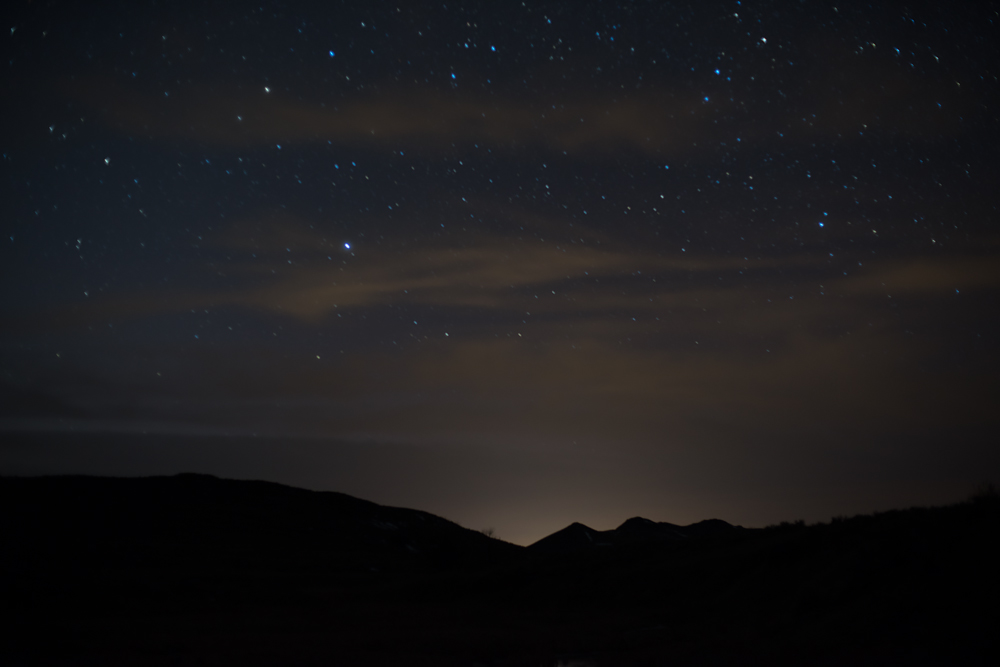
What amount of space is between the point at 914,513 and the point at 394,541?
127ft

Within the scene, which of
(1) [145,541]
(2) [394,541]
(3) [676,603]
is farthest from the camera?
(2) [394,541]

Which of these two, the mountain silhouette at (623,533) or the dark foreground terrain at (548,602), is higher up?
the dark foreground terrain at (548,602)

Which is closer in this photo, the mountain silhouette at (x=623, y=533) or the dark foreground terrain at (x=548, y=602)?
the dark foreground terrain at (x=548, y=602)

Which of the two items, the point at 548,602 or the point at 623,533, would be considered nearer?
the point at 548,602

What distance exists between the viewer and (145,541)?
36781 millimetres

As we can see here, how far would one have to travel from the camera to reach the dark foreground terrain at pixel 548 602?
35.2ft

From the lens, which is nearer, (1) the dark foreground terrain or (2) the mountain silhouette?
(1) the dark foreground terrain

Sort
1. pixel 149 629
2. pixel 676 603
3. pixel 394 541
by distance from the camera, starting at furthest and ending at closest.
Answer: pixel 394 541 < pixel 676 603 < pixel 149 629

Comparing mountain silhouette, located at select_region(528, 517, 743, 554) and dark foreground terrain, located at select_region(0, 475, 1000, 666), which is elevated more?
dark foreground terrain, located at select_region(0, 475, 1000, 666)

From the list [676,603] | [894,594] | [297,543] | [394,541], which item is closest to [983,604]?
[894,594]

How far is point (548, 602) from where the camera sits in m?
20.6

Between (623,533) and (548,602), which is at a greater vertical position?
(548,602)

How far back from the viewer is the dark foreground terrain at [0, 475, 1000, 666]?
1073 centimetres

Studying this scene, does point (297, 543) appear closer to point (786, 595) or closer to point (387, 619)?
point (387, 619)
